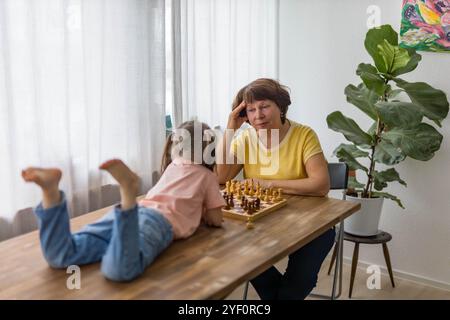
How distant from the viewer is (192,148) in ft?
5.21

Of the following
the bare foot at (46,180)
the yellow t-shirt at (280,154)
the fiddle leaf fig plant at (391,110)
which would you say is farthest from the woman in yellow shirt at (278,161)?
the bare foot at (46,180)

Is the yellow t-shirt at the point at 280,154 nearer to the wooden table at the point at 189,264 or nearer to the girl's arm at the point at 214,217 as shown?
the wooden table at the point at 189,264

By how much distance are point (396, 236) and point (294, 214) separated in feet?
4.91

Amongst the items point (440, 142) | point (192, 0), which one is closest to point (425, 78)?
point (440, 142)

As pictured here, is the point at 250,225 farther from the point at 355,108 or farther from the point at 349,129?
the point at 355,108

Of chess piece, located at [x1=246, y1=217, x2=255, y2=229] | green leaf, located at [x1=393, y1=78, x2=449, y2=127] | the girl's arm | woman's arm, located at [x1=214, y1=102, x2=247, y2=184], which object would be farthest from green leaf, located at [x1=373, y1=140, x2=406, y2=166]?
the girl's arm

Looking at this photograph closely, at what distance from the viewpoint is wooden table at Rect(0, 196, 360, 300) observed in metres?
1.13

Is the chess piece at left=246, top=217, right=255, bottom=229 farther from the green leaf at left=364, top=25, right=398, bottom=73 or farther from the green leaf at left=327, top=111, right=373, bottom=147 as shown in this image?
the green leaf at left=364, top=25, right=398, bottom=73

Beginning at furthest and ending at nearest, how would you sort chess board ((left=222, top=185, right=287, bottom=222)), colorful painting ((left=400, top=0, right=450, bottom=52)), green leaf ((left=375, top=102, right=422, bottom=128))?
1. colorful painting ((left=400, top=0, right=450, bottom=52))
2. green leaf ((left=375, top=102, right=422, bottom=128))
3. chess board ((left=222, top=185, right=287, bottom=222))

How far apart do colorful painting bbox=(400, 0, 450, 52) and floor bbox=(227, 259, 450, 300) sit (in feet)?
4.76

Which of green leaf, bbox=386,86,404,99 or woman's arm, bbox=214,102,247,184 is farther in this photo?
green leaf, bbox=386,86,404,99

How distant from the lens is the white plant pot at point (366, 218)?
268cm
